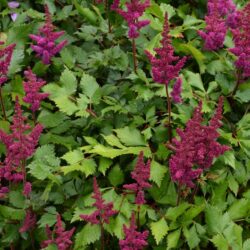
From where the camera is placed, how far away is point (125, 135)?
3.16 metres

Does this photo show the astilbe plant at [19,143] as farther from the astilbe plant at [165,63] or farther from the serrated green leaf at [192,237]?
the serrated green leaf at [192,237]

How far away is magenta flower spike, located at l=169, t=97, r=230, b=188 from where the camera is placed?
2506 millimetres

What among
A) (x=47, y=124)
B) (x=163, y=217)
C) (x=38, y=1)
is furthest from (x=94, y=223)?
(x=38, y=1)

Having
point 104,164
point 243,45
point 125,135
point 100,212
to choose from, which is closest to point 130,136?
point 125,135

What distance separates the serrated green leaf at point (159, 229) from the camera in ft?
9.00

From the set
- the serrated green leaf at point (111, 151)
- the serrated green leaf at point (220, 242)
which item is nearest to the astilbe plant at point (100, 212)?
the serrated green leaf at point (111, 151)

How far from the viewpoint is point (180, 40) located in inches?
151

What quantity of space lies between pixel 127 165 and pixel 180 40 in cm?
119

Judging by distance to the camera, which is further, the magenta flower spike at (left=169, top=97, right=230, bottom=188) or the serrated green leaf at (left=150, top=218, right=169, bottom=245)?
the serrated green leaf at (left=150, top=218, right=169, bottom=245)

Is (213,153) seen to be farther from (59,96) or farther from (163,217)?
(59,96)

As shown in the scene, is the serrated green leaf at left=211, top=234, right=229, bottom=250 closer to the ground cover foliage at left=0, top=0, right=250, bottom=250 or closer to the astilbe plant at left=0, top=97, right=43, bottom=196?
the ground cover foliage at left=0, top=0, right=250, bottom=250

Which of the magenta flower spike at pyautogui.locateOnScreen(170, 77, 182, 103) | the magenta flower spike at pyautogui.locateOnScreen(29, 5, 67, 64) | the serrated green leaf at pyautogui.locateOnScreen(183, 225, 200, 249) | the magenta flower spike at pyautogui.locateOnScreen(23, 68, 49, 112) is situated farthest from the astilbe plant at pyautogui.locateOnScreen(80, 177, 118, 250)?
the magenta flower spike at pyautogui.locateOnScreen(29, 5, 67, 64)

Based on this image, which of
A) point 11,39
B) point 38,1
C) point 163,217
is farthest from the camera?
point 38,1

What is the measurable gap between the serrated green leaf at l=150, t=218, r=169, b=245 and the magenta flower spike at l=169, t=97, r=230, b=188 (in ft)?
0.96
